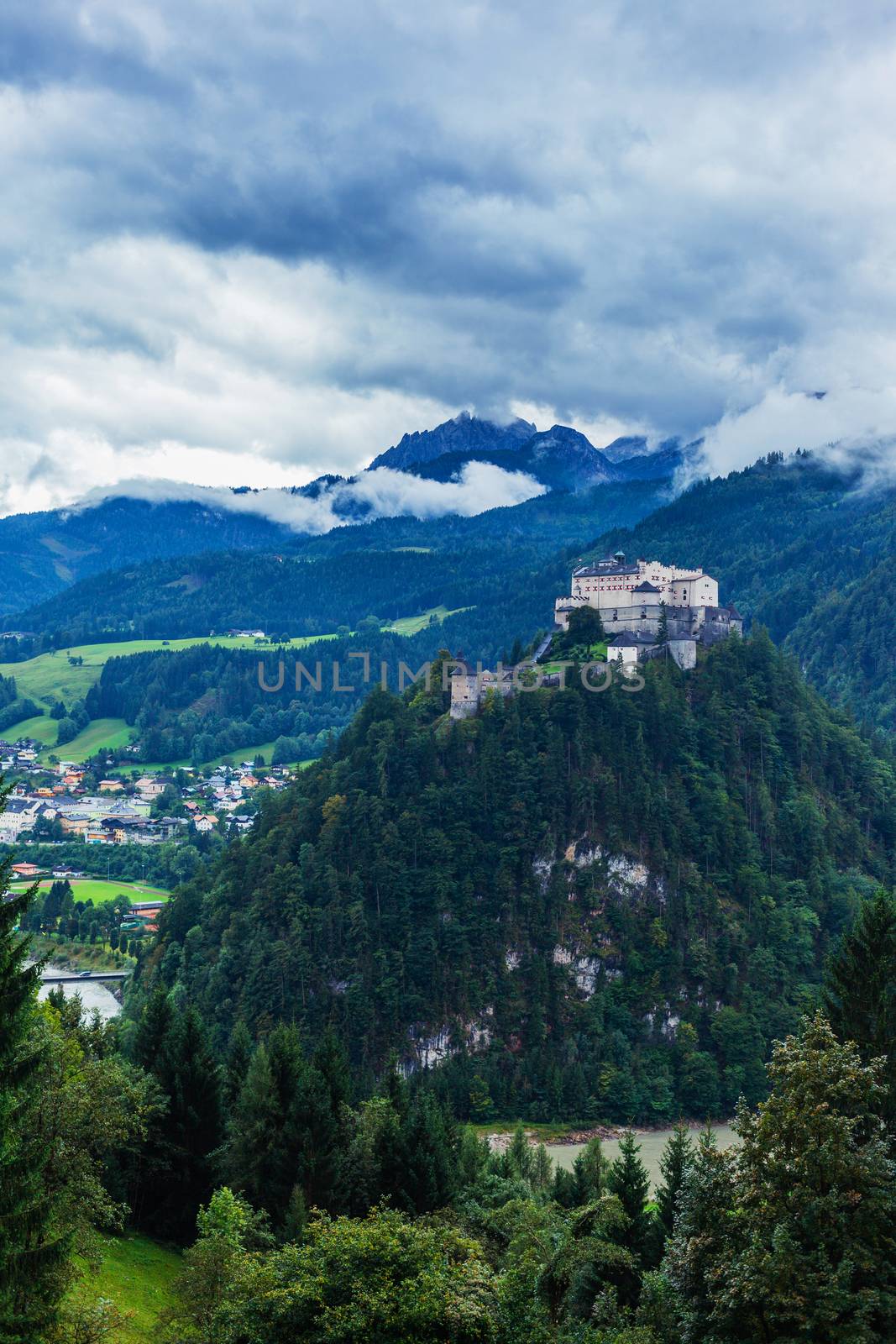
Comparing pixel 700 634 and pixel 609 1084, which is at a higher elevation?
pixel 700 634

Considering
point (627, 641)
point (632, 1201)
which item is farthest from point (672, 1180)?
point (627, 641)

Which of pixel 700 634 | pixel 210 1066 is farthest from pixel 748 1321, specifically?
pixel 700 634

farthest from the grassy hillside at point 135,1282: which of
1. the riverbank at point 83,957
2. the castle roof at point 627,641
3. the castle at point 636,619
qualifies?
the riverbank at point 83,957

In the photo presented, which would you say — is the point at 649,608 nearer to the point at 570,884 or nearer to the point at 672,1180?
the point at 570,884

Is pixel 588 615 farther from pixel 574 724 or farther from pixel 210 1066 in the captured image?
pixel 210 1066

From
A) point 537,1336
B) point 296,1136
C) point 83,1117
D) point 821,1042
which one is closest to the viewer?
point 537,1336
